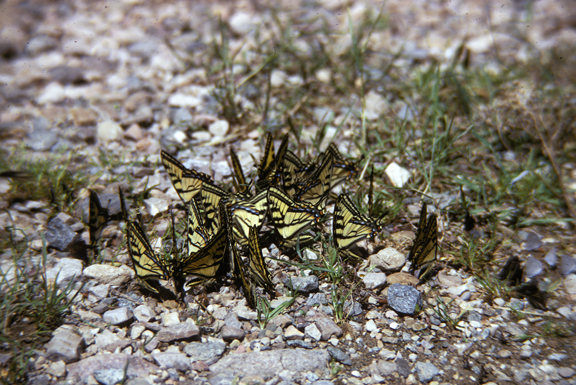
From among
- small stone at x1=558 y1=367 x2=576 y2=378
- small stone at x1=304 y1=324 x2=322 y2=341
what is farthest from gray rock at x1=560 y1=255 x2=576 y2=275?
small stone at x1=304 y1=324 x2=322 y2=341

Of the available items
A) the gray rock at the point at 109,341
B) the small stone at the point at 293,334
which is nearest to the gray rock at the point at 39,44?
the gray rock at the point at 109,341

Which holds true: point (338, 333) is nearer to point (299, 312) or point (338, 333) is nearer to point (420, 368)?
point (299, 312)

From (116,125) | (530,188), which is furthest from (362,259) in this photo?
(116,125)

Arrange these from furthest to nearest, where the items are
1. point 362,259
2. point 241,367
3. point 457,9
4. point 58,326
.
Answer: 1. point 457,9
2. point 362,259
3. point 58,326
4. point 241,367

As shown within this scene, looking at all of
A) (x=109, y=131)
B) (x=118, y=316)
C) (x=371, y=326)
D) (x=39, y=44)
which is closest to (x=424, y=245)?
(x=371, y=326)

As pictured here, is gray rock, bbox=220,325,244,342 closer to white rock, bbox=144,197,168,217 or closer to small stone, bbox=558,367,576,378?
white rock, bbox=144,197,168,217
